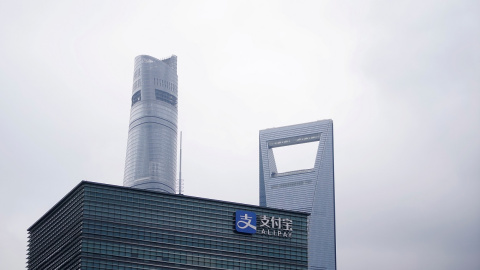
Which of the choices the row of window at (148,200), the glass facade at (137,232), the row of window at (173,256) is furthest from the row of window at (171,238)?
the row of window at (148,200)

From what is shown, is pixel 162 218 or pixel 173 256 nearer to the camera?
pixel 173 256

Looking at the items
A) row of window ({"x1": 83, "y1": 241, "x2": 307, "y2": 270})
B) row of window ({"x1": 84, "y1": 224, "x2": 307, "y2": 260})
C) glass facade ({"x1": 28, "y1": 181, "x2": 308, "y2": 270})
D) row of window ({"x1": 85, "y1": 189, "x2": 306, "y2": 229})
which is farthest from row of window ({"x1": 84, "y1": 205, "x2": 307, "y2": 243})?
row of window ({"x1": 83, "y1": 241, "x2": 307, "y2": 270})

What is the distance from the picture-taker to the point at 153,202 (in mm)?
194375

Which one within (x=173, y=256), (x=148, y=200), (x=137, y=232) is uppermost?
(x=148, y=200)

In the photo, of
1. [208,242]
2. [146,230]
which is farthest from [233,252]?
[146,230]

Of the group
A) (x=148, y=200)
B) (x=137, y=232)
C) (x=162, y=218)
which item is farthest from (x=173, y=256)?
(x=148, y=200)

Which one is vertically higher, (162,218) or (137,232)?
(162,218)

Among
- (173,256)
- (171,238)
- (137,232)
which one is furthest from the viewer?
(171,238)

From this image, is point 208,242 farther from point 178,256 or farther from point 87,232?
point 87,232

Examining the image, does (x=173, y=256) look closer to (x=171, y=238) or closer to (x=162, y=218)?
(x=171, y=238)

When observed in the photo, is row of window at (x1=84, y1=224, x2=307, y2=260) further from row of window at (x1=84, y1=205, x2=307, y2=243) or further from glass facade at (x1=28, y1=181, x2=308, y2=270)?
row of window at (x1=84, y1=205, x2=307, y2=243)

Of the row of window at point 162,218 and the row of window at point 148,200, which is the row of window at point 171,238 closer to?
the row of window at point 162,218

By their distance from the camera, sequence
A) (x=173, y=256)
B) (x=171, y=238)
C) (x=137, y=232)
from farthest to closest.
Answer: (x=171, y=238), (x=173, y=256), (x=137, y=232)

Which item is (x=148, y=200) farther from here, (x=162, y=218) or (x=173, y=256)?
(x=173, y=256)
